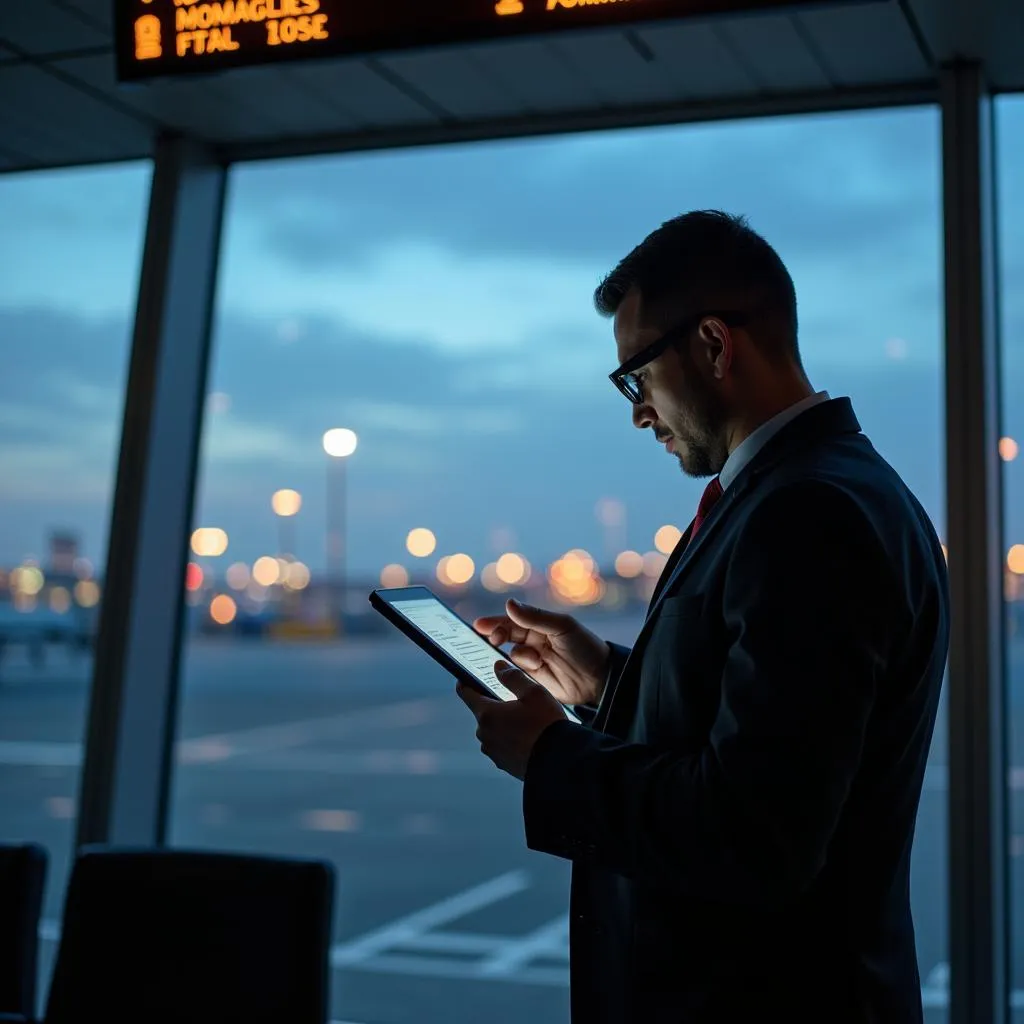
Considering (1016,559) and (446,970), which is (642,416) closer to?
(1016,559)

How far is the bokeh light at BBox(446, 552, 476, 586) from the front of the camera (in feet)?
11.4

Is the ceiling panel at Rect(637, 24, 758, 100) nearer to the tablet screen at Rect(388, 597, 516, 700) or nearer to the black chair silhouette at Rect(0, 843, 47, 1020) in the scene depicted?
the tablet screen at Rect(388, 597, 516, 700)

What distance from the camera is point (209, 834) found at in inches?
327

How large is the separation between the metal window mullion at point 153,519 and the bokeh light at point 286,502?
132cm

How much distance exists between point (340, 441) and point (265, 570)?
4.94 feet

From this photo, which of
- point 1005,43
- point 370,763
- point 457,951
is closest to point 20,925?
point 1005,43

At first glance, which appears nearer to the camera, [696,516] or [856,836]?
Answer: [856,836]

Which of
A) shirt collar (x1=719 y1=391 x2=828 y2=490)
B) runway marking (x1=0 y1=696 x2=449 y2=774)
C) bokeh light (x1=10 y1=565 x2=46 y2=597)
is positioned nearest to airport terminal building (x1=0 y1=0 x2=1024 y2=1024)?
shirt collar (x1=719 y1=391 x2=828 y2=490)

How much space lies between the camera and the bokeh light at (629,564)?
346 cm

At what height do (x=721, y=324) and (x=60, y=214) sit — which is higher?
(x=60, y=214)

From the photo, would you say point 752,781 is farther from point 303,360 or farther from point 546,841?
point 303,360

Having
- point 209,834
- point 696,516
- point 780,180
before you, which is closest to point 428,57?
point 780,180

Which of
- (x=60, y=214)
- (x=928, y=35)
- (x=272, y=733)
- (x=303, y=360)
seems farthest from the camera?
(x=272, y=733)

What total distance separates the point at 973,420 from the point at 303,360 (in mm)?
3555
